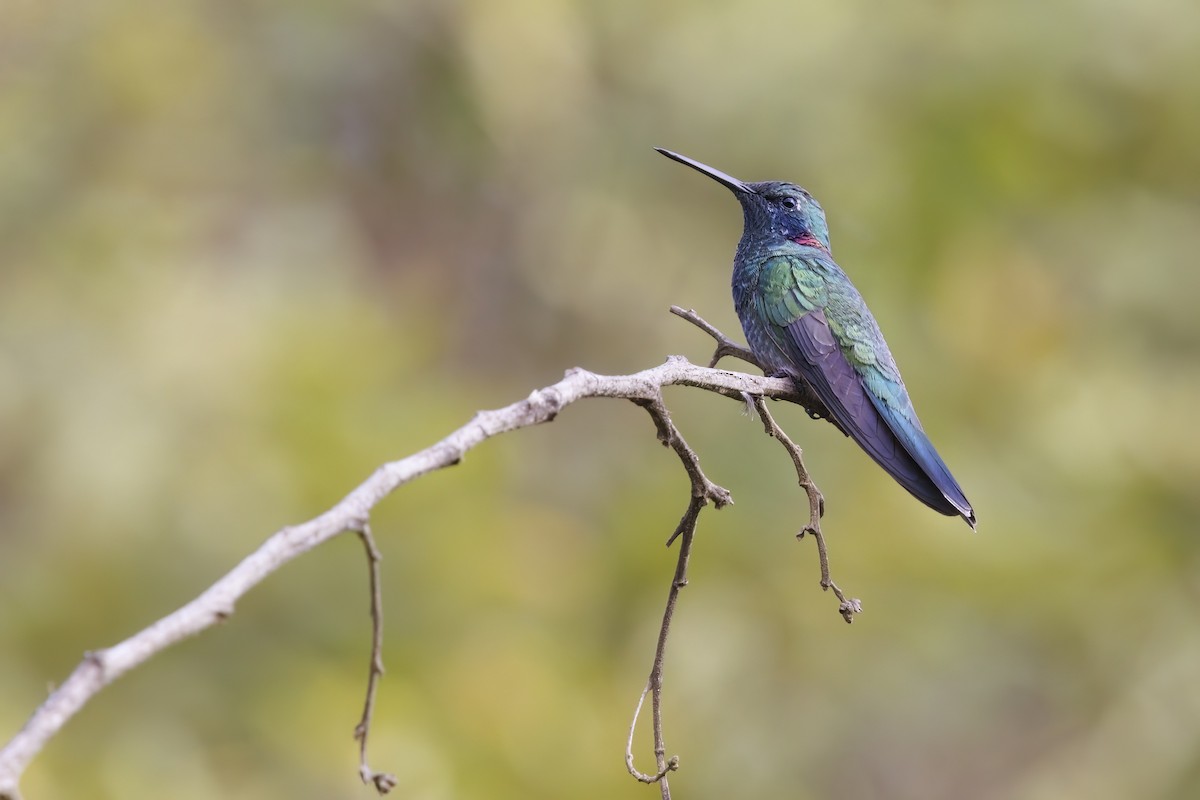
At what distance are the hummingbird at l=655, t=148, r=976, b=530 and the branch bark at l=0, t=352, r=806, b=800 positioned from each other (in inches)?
56.5

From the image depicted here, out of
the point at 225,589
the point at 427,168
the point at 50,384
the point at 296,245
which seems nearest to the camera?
the point at 225,589

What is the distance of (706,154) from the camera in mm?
8977

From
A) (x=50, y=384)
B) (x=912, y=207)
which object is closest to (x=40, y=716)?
(x=50, y=384)

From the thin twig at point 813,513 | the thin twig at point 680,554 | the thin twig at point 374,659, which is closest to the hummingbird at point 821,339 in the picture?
the thin twig at point 813,513

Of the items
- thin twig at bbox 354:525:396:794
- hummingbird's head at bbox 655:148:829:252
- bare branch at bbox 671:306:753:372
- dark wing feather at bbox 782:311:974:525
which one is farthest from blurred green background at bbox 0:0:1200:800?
thin twig at bbox 354:525:396:794

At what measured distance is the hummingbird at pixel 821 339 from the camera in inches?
154

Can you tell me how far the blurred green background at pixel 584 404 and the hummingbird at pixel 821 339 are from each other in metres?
2.07

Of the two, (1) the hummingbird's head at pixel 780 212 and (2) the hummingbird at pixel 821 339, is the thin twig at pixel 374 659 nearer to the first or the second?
(2) the hummingbird at pixel 821 339

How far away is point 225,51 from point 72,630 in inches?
217

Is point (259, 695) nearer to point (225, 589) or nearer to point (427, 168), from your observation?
point (225, 589)

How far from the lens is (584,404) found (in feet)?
30.6

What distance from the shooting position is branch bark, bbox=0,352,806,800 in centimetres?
130

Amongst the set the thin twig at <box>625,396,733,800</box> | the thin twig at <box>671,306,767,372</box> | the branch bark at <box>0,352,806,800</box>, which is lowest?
the branch bark at <box>0,352,806,800</box>

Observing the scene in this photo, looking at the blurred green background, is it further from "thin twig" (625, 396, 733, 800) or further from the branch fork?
the branch fork
